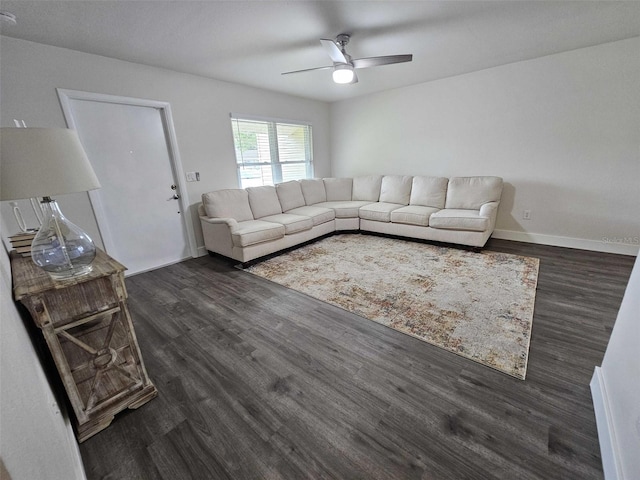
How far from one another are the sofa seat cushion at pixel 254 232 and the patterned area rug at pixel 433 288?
0.33 meters

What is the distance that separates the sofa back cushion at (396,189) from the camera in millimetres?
4504

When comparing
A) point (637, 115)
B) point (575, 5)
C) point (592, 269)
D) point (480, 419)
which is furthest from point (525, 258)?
point (480, 419)

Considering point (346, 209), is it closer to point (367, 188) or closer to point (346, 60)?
point (367, 188)

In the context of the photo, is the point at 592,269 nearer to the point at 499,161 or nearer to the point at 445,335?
the point at 499,161

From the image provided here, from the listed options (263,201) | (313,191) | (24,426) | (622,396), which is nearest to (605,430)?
A: (622,396)

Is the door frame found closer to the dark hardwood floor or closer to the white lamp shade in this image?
the dark hardwood floor

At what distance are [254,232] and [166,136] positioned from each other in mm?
1667

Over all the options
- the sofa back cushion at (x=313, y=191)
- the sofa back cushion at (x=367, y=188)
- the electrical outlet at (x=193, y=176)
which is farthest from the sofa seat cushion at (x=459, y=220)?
the electrical outlet at (x=193, y=176)

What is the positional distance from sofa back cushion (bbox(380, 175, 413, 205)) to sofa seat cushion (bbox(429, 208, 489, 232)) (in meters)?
0.83

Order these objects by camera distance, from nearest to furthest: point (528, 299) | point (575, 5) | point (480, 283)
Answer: point (575, 5)
point (528, 299)
point (480, 283)

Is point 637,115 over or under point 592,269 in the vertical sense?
over

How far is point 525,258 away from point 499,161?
4.95ft

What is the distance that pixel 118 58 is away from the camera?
2.80 meters

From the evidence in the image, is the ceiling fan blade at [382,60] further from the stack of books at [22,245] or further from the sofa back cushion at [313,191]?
the stack of books at [22,245]
